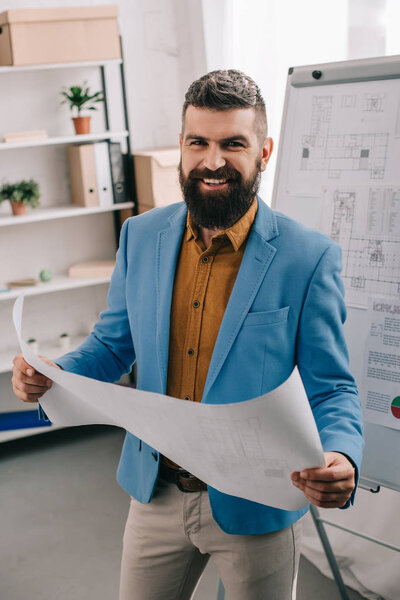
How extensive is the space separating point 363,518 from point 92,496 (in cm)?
120

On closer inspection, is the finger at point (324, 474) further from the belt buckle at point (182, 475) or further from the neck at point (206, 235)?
the neck at point (206, 235)

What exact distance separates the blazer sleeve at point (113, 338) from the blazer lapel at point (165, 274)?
0.35ft

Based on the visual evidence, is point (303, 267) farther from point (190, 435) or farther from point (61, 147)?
point (61, 147)

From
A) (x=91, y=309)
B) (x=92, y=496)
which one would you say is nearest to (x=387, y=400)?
(x=92, y=496)

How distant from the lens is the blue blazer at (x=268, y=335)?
1076 millimetres

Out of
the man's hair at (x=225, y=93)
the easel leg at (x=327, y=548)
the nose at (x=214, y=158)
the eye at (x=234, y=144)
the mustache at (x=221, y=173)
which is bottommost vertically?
the easel leg at (x=327, y=548)

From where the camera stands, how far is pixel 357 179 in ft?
5.18

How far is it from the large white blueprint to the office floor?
149cm

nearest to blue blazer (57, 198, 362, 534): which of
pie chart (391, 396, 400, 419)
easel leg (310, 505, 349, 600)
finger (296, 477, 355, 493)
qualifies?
finger (296, 477, 355, 493)

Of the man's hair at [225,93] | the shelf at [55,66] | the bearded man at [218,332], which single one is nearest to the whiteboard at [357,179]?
the bearded man at [218,332]

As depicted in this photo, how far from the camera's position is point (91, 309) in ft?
11.7

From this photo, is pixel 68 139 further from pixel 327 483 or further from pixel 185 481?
pixel 327 483

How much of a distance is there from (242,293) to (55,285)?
2.22 m

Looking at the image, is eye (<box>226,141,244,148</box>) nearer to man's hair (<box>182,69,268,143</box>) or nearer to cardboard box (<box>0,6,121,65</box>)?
man's hair (<box>182,69,268,143</box>)
